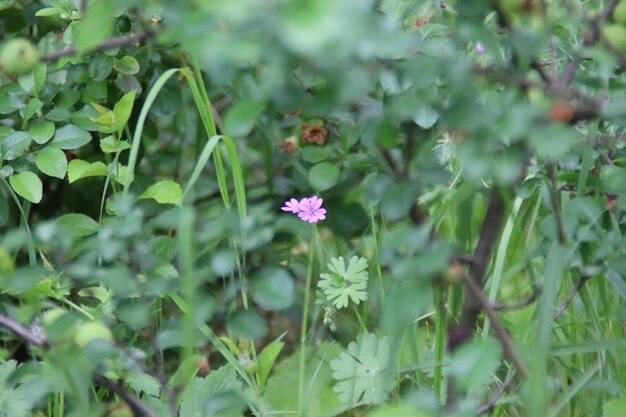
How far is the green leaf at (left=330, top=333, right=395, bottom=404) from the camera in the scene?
57.7 inches

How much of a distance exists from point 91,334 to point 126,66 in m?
0.91

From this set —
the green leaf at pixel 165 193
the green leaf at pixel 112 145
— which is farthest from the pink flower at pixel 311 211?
the green leaf at pixel 112 145

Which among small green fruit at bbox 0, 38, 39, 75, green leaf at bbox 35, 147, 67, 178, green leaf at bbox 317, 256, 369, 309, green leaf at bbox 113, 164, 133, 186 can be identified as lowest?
green leaf at bbox 317, 256, 369, 309

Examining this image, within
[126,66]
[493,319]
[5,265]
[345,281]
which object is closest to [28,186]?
[126,66]

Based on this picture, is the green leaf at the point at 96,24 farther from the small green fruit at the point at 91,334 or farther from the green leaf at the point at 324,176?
the green leaf at the point at 324,176

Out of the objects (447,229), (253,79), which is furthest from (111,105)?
(447,229)

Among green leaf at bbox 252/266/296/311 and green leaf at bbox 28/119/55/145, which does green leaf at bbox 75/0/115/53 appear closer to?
green leaf at bbox 252/266/296/311

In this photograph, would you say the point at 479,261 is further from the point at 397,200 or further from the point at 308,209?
the point at 308,209

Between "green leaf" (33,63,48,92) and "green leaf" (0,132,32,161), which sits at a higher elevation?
"green leaf" (33,63,48,92)

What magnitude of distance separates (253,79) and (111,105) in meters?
0.35

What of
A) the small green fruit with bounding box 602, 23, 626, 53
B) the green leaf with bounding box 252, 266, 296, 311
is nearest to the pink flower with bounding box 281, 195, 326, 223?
the green leaf with bounding box 252, 266, 296, 311

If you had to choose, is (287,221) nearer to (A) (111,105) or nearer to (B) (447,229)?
(A) (111,105)

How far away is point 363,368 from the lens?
59.4 inches

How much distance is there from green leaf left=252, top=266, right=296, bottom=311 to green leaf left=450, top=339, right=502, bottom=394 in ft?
0.60
